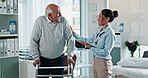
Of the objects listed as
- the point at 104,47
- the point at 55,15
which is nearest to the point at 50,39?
the point at 55,15

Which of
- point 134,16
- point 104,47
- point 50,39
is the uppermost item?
point 134,16

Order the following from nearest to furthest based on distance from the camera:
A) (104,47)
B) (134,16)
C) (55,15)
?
(55,15) → (104,47) → (134,16)

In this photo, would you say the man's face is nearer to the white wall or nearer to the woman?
the woman

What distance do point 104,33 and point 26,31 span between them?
232 centimetres

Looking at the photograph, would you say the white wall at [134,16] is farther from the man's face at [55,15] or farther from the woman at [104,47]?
the man's face at [55,15]

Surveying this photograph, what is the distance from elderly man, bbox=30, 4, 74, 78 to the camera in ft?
9.23

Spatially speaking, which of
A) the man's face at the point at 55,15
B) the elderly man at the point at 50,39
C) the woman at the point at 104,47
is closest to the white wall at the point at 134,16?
the woman at the point at 104,47

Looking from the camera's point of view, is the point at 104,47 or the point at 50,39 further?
the point at 104,47

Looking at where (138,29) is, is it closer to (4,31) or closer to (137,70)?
(137,70)

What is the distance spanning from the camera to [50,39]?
282 centimetres

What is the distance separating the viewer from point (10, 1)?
3.96 m

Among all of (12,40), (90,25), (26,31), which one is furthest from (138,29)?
(12,40)

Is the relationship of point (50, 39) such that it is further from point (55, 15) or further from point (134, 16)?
point (134, 16)

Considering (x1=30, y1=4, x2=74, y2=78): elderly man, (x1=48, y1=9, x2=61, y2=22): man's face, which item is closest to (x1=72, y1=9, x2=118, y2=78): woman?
(x1=30, y1=4, x2=74, y2=78): elderly man
